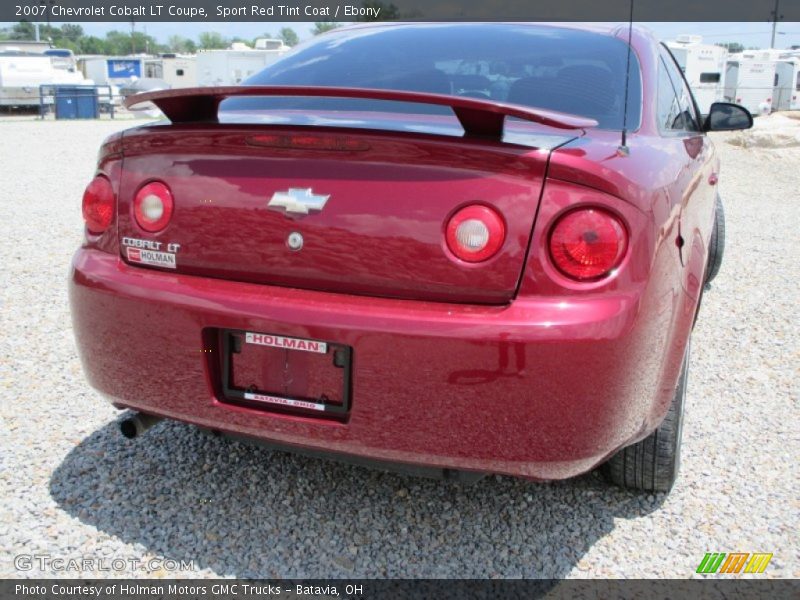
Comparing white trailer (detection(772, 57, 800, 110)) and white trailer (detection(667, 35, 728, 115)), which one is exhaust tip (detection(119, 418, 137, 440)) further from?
white trailer (detection(772, 57, 800, 110))

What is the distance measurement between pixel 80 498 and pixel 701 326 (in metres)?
3.59

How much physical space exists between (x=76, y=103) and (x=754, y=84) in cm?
2712

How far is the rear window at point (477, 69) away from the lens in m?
2.55

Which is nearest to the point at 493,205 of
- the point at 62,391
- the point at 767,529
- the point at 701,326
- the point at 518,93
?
the point at 518,93

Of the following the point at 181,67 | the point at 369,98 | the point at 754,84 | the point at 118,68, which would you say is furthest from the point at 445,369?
the point at 118,68

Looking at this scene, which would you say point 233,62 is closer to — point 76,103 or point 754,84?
point 76,103

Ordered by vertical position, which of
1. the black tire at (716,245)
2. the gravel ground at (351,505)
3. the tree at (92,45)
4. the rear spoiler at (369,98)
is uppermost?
the tree at (92,45)

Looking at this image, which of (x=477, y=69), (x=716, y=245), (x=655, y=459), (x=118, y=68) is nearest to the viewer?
(x=655, y=459)

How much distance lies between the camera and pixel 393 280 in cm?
191

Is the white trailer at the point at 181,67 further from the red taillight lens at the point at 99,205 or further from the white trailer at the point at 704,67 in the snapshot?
the red taillight lens at the point at 99,205

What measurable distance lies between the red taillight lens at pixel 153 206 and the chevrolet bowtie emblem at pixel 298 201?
34 centimetres

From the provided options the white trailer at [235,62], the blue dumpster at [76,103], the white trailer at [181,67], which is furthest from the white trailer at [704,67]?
the white trailer at [181,67]

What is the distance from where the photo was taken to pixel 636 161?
6.68ft

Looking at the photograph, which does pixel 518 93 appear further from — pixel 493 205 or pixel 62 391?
pixel 62 391
